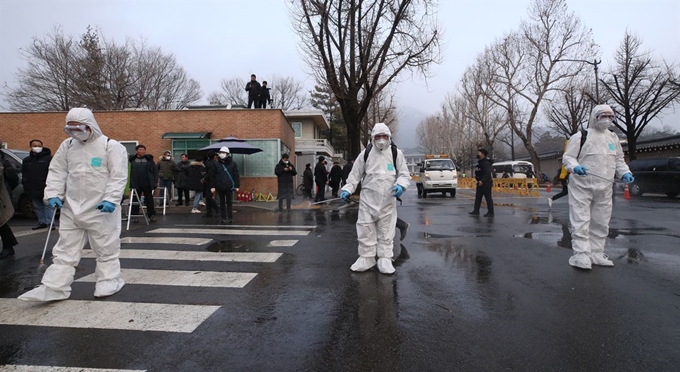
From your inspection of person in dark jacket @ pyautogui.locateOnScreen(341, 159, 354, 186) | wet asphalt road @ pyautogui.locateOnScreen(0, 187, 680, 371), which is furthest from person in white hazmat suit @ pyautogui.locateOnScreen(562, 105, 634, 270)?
person in dark jacket @ pyautogui.locateOnScreen(341, 159, 354, 186)

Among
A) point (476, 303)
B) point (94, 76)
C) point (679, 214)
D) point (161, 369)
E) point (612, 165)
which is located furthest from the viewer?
point (94, 76)

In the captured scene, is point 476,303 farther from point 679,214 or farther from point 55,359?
point 679,214

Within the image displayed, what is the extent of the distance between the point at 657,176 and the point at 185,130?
20637 mm

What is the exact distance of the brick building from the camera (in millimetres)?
16047

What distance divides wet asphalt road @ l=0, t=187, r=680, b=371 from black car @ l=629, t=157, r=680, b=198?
1323cm

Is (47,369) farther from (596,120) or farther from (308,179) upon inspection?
(308,179)

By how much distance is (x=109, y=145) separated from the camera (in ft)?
13.0

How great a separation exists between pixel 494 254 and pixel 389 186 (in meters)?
2.24

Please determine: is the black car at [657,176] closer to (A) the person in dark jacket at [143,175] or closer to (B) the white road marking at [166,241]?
(B) the white road marking at [166,241]

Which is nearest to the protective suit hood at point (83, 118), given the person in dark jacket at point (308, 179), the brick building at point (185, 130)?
the person in dark jacket at point (308, 179)

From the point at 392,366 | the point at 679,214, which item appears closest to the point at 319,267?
the point at 392,366

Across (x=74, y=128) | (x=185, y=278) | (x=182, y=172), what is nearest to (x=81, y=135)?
(x=74, y=128)

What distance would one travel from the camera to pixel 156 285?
420 cm

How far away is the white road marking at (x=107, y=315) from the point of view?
3117 millimetres
